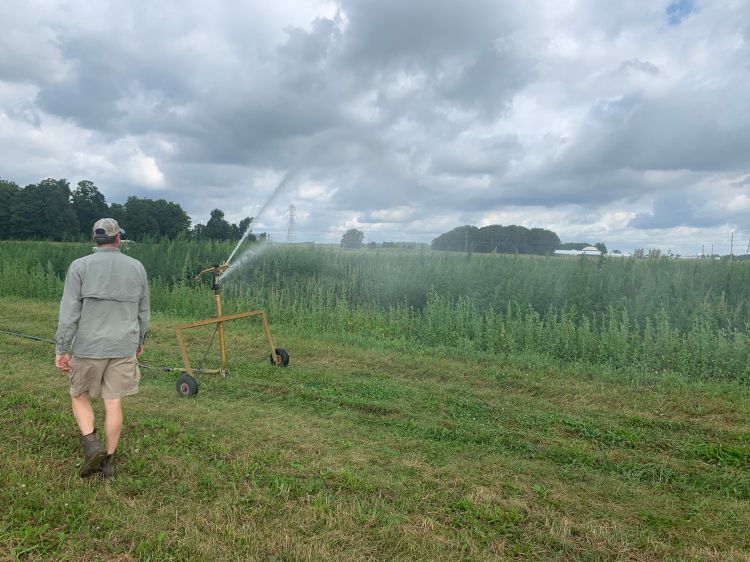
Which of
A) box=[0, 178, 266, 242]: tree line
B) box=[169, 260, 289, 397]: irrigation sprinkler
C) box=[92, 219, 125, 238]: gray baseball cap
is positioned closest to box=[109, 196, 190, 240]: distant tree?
box=[0, 178, 266, 242]: tree line

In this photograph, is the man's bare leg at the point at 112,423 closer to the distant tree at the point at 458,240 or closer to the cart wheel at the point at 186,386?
the cart wheel at the point at 186,386

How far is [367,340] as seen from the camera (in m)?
9.58

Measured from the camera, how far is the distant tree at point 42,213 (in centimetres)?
4781

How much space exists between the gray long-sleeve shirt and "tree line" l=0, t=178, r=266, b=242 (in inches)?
1731

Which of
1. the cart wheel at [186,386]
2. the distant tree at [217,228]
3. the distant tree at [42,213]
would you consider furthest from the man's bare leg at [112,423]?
the distant tree at [42,213]

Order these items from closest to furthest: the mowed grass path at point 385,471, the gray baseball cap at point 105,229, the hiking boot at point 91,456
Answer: the mowed grass path at point 385,471 < the hiking boot at point 91,456 < the gray baseball cap at point 105,229

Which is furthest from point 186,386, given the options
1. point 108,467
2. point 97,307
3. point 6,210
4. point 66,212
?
point 6,210

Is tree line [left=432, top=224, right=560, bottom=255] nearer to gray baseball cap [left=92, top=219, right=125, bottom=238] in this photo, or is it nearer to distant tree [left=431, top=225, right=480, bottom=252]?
distant tree [left=431, top=225, right=480, bottom=252]

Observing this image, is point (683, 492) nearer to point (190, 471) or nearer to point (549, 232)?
point (190, 471)

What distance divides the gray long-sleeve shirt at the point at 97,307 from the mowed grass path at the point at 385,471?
3.10 feet

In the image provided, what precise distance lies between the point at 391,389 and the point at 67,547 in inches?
156

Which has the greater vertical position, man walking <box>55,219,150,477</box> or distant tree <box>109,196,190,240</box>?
distant tree <box>109,196,190,240</box>

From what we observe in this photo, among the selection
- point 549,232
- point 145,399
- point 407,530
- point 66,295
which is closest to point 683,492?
point 407,530

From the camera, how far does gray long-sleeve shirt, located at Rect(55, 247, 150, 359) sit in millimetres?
4094
